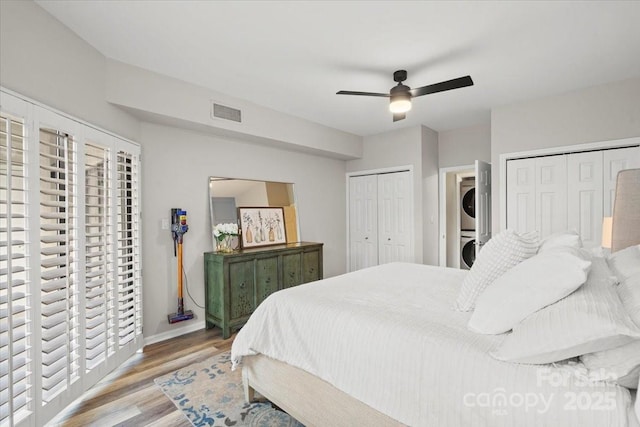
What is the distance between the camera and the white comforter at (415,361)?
3.23ft

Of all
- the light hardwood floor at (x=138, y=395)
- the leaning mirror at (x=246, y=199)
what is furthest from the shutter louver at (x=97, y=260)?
the leaning mirror at (x=246, y=199)

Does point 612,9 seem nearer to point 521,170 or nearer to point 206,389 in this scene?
point 521,170

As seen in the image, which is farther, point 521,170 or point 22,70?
point 521,170

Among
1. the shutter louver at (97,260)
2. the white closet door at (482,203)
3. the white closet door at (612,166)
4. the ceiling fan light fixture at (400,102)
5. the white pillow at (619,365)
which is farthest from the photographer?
the white closet door at (482,203)

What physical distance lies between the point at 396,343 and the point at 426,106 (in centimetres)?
317

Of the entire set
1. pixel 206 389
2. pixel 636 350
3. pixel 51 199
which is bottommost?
pixel 206 389

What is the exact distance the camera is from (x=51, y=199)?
6.34ft

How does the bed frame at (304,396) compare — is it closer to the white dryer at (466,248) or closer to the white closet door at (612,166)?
the white closet door at (612,166)

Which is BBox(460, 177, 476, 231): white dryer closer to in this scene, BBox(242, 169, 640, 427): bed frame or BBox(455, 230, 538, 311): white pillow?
BBox(242, 169, 640, 427): bed frame

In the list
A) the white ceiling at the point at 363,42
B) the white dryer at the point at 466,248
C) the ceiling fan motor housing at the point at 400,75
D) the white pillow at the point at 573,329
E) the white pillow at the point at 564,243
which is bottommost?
the white dryer at the point at 466,248

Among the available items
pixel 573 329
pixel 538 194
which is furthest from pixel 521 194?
pixel 573 329

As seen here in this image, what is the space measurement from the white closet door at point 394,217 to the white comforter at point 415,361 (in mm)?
2543

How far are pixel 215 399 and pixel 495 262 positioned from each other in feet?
6.54

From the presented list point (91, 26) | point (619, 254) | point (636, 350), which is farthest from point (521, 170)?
point (91, 26)
